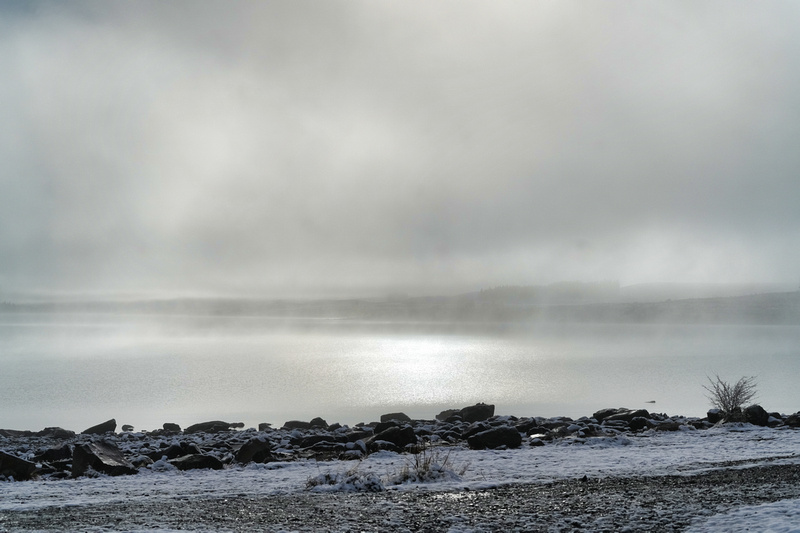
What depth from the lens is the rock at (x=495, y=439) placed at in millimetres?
17172

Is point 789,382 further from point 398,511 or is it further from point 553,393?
point 398,511

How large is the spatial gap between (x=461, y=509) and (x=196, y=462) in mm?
8166

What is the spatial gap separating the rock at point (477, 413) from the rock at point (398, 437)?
1006 centimetres

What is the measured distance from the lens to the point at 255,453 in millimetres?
16109

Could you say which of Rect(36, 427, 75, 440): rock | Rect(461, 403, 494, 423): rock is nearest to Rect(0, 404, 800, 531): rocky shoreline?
Rect(36, 427, 75, 440): rock

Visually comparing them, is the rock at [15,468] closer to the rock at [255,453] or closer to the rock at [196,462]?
the rock at [196,462]

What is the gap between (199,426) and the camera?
1166 inches

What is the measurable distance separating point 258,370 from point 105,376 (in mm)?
18593

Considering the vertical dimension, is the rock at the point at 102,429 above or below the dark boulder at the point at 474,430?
below

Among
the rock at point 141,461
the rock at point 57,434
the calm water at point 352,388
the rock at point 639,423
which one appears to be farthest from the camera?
the calm water at point 352,388

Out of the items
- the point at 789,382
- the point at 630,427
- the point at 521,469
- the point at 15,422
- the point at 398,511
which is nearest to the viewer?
the point at 398,511

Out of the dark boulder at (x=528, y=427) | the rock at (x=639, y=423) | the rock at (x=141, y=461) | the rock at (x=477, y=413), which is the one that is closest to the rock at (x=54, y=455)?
the rock at (x=141, y=461)

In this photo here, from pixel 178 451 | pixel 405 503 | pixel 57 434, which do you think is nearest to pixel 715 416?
pixel 405 503

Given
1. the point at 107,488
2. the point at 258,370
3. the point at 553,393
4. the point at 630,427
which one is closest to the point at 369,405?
the point at 553,393
